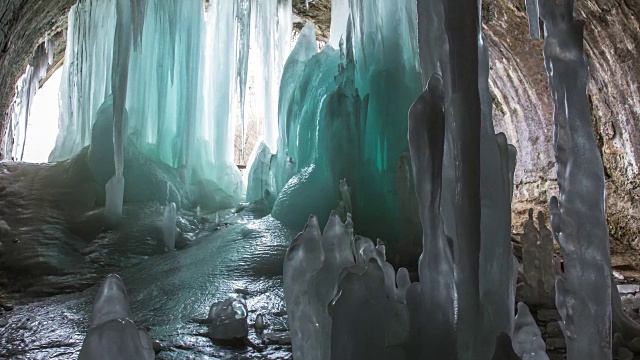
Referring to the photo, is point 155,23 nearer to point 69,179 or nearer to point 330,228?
point 69,179

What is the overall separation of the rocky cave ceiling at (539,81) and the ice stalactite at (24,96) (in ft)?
1.49

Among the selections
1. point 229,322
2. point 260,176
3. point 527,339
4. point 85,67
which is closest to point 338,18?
point 260,176

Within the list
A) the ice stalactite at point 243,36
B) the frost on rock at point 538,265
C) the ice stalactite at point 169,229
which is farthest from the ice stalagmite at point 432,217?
the ice stalactite at point 243,36

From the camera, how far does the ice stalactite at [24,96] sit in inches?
413

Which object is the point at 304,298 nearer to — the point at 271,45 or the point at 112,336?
the point at 112,336

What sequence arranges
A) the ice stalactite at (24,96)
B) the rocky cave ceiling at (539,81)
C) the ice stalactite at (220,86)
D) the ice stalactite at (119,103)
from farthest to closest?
1. the ice stalactite at (24,96)
2. the ice stalactite at (220,86)
3. the rocky cave ceiling at (539,81)
4. the ice stalactite at (119,103)

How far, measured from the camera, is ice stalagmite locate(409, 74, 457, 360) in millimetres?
2006

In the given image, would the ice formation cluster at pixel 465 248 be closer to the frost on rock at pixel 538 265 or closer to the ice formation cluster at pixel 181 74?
the frost on rock at pixel 538 265

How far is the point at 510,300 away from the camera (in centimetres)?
217

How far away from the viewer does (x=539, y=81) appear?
9438 millimetres

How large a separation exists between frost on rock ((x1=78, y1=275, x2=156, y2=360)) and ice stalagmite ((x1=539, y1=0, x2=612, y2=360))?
1.51 m

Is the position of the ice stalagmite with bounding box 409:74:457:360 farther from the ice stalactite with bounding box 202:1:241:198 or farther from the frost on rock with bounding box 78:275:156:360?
the ice stalactite with bounding box 202:1:241:198

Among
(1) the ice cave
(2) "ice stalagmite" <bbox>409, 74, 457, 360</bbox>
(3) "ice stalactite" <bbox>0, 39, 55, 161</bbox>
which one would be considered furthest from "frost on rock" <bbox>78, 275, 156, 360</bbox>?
(3) "ice stalactite" <bbox>0, 39, 55, 161</bbox>

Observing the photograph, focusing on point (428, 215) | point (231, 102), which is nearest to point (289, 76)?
point (231, 102)
